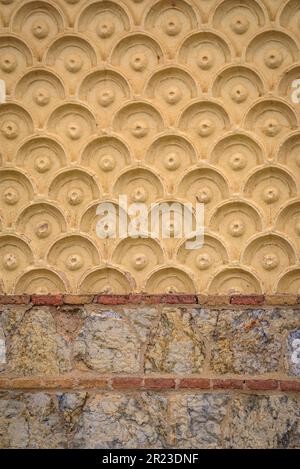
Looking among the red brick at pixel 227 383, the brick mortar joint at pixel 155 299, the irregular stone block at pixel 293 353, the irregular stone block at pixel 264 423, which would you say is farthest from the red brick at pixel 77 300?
the irregular stone block at pixel 293 353

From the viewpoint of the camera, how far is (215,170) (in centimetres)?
329

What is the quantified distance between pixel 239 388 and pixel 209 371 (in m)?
0.16

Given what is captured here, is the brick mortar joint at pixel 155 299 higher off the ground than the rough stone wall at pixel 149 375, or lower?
higher

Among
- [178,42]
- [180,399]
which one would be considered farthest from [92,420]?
[178,42]

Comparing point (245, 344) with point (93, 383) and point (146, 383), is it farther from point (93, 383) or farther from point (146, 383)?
point (93, 383)

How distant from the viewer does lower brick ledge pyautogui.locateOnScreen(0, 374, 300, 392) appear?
3123mm

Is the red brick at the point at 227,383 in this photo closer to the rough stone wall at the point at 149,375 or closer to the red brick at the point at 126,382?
the rough stone wall at the point at 149,375

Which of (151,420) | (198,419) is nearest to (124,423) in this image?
(151,420)

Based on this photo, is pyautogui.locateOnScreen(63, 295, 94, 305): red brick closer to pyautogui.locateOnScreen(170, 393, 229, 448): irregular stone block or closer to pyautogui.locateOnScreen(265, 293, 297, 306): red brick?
pyautogui.locateOnScreen(170, 393, 229, 448): irregular stone block

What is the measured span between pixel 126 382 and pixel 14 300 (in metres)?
0.67

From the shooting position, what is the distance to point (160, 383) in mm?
3146

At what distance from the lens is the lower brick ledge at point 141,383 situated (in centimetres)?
312

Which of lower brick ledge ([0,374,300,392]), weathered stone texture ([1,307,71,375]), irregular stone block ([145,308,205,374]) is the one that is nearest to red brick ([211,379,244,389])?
lower brick ledge ([0,374,300,392])

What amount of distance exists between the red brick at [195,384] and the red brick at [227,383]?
32 mm
